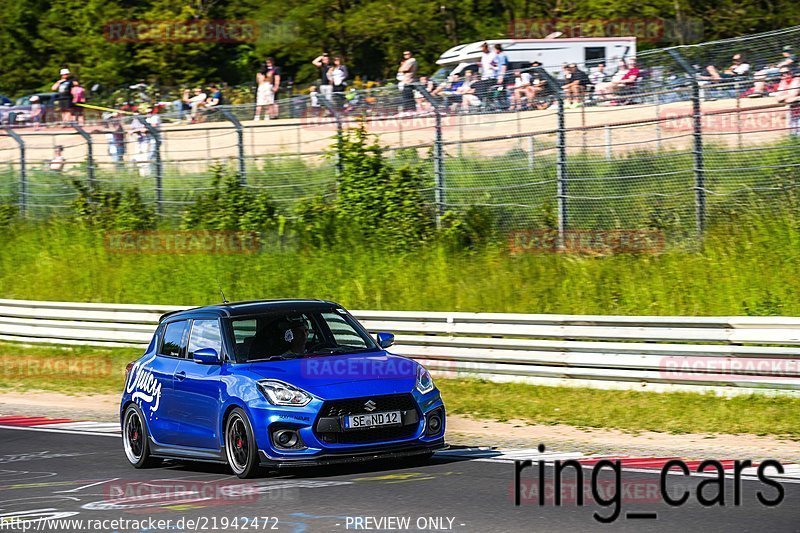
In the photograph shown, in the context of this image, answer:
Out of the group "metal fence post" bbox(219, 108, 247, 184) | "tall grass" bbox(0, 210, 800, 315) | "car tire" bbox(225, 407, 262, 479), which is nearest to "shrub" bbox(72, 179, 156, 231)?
"tall grass" bbox(0, 210, 800, 315)

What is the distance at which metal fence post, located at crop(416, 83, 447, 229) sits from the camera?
871 inches

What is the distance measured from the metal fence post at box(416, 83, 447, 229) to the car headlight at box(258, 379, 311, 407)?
12378mm

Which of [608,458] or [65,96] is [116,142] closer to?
[65,96]

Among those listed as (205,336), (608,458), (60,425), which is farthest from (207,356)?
(60,425)

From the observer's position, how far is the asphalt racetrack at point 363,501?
327 inches

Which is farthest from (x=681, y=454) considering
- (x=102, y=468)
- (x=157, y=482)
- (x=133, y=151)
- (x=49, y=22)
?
(x=49, y=22)

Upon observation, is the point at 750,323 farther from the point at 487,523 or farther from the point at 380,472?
the point at 487,523

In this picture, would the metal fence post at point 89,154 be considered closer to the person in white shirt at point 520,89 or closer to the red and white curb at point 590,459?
the person in white shirt at point 520,89

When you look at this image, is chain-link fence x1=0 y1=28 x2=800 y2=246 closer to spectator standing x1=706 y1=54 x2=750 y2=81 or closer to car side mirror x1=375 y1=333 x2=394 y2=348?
spectator standing x1=706 y1=54 x2=750 y2=81

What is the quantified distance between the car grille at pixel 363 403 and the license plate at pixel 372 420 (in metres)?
0.03

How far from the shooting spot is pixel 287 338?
11.2 metres

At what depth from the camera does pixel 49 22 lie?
5797cm

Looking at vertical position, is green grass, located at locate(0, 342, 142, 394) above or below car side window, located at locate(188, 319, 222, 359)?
below

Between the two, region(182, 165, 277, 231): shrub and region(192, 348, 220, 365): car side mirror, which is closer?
region(192, 348, 220, 365): car side mirror
